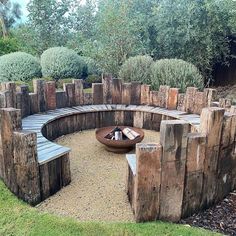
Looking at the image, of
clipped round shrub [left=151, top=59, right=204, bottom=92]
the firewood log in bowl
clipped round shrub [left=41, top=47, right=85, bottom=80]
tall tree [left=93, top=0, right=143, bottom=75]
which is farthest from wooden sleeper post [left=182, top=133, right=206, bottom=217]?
clipped round shrub [left=41, top=47, right=85, bottom=80]

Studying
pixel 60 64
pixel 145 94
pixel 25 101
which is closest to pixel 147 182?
pixel 25 101

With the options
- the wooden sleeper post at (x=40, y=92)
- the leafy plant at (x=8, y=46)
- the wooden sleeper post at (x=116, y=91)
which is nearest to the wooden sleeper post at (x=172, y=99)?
the wooden sleeper post at (x=116, y=91)

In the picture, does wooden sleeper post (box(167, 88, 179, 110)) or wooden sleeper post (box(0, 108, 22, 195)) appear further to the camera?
wooden sleeper post (box(167, 88, 179, 110))

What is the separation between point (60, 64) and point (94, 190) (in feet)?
17.8

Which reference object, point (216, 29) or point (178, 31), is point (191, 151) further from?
point (216, 29)

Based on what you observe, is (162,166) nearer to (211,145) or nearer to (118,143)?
(211,145)

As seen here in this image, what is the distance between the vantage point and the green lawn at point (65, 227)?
237 cm

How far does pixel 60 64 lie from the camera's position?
786 cm

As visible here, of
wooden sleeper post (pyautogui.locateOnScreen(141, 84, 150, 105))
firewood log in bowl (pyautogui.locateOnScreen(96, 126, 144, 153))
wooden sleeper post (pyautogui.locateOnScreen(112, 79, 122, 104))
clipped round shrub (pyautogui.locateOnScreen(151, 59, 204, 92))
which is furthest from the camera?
clipped round shrub (pyautogui.locateOnScreen(151, 59, 204, 92))

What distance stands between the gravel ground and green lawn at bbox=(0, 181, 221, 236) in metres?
0.16

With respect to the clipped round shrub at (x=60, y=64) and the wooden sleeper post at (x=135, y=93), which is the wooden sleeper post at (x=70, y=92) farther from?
the clipped round shrub at (x=60, y=64)

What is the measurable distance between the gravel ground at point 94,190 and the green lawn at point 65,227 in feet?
0.54

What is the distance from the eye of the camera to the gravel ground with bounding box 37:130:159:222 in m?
2.72

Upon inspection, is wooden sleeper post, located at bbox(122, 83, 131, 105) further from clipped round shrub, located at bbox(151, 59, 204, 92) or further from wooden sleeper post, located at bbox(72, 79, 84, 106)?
clipped round shrub, located at bbox(151, 59, 204, 92)
